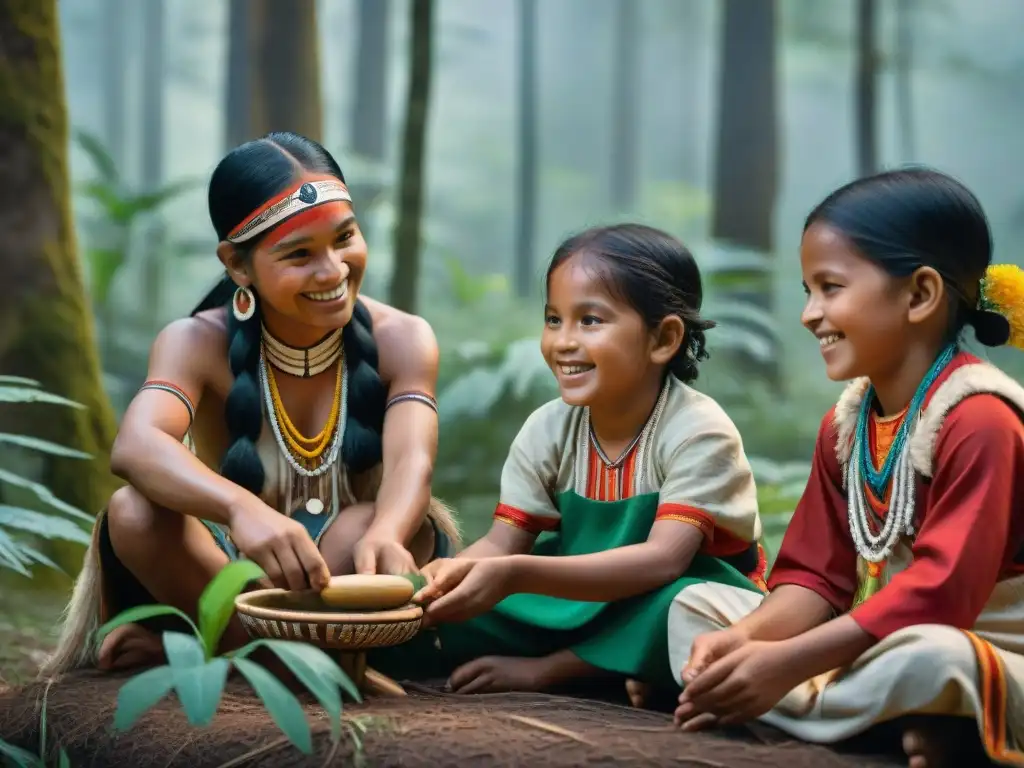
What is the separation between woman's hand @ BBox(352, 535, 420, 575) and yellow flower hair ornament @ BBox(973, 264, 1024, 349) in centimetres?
123

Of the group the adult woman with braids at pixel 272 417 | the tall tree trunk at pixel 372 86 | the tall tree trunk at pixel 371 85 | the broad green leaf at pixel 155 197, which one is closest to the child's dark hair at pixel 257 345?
the adult woman with braids at pixel 272 417

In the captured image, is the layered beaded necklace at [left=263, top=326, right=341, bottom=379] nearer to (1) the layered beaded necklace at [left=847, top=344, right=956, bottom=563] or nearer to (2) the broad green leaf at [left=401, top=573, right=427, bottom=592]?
(2) the broad green leaf at [left=401, top=573, right=427, bottom=592]

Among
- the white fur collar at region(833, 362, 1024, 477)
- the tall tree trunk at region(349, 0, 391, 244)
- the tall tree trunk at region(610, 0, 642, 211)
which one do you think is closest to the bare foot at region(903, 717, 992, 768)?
the white fur collar at region(833, 362, 1024, 477)

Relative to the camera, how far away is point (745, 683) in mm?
2367


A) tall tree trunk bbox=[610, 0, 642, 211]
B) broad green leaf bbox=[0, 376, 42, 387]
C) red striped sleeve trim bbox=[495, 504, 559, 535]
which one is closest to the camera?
red striped sleeve trim bbox=[495, 504, 559, 535]

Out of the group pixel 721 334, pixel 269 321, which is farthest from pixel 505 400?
pixel 269 321

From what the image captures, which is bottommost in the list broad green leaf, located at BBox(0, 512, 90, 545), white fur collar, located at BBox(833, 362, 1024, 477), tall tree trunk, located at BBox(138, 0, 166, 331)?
broad green leaf, located at BBox(0, 512, 90, 545)

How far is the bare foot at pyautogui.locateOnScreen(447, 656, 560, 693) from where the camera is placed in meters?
2.89

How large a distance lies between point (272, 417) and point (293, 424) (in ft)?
0.17

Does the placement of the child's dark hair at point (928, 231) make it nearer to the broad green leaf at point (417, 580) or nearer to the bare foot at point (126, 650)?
the broad green leaf at point (417, 580)

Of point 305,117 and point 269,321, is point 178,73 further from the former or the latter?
point 269,321

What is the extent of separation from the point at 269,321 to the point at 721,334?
385cm

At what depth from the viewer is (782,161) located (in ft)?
23.3

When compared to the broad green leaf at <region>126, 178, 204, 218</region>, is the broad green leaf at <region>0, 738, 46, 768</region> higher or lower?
lower
